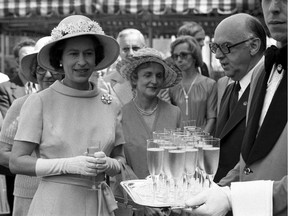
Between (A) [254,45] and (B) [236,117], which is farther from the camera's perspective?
(A) [254,45]

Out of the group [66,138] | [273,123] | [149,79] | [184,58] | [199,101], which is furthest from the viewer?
[184,58]

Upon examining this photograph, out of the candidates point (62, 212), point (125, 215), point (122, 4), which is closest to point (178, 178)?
point (62, 212)

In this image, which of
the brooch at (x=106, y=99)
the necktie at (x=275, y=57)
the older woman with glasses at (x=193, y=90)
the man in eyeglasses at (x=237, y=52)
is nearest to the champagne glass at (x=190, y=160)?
the necktie at (x=275, y=57)

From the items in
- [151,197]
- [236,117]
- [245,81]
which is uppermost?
[245,81]

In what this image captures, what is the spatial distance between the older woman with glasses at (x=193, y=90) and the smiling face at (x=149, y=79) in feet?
3.07

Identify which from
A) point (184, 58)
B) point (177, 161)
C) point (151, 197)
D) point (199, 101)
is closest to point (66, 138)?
point (151, 197)

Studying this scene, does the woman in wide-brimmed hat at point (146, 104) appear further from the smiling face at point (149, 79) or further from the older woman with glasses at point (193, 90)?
the older woman with glasses at point (193, 90)

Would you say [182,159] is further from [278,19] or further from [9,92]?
[9,92]

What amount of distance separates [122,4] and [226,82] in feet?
11.3

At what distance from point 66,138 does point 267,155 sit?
1.44m

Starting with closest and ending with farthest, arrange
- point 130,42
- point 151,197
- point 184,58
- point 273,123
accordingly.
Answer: point 273,123
point 151,197
point 184,58
point 130,42

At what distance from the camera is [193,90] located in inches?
231

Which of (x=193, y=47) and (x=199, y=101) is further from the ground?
(x=193, y=47)

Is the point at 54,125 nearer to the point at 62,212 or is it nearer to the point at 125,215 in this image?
the point at 62,212
